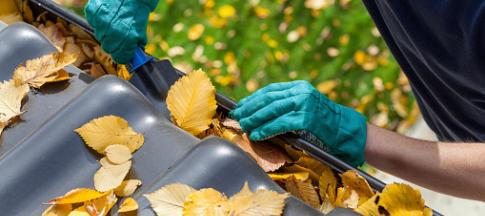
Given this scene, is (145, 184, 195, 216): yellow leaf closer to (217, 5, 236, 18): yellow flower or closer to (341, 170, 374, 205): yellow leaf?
(341, 170, 374, 205): yellow leaf

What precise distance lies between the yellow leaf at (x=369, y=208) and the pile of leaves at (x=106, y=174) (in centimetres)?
44

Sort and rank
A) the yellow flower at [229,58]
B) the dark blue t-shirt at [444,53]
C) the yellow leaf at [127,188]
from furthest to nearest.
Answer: the yellow flower at [229,58], the dark blue t-shirt at [444,53], the yellow leaf at [127,188]

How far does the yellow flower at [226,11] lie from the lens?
12.5 ft

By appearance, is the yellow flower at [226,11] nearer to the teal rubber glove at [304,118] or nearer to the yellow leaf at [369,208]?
the teal rubber glove at [304,118]

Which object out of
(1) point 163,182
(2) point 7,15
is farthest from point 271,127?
(2) point 7,15

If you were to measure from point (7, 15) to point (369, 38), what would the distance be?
87.9 inches

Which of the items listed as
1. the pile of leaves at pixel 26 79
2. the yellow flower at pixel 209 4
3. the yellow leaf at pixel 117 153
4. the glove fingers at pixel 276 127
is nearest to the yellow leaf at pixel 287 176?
the glove fingers at pixel 276 127

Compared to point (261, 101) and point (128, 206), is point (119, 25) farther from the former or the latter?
point (128, 206)

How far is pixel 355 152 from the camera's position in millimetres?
1671

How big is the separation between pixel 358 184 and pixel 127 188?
47 centimetres

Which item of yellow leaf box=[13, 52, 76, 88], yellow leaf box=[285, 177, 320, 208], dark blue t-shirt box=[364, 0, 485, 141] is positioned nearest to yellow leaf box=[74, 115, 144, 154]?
yellow leaf box=[13, 52, 76, 88]

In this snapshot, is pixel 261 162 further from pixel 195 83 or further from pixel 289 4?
pixel 289 4

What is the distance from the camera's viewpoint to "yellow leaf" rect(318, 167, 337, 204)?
1391 mm

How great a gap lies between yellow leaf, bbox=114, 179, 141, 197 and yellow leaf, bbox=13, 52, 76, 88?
0.35 m
